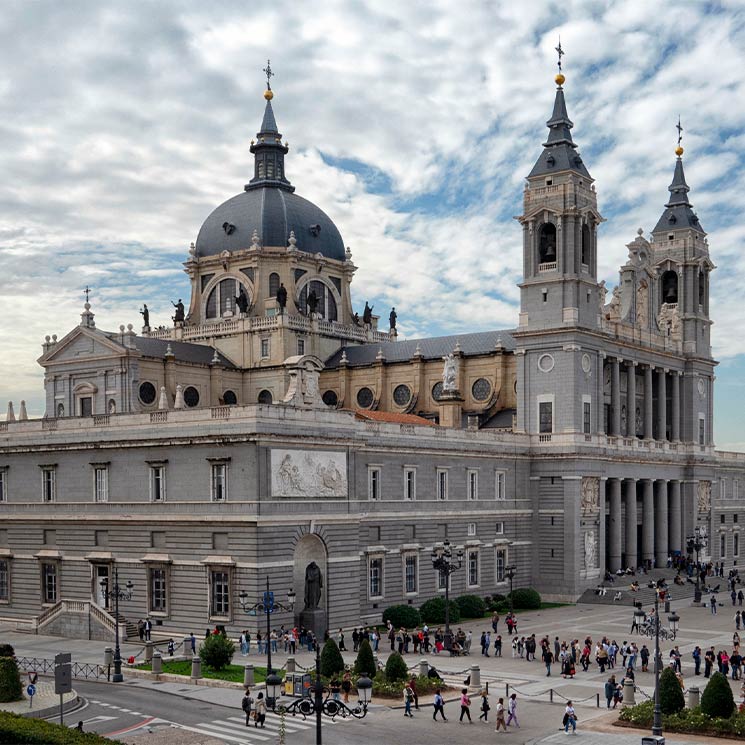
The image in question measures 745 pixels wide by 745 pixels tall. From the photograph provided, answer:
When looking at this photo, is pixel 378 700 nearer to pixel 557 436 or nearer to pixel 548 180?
pixel 557 436

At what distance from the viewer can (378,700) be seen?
44.5m

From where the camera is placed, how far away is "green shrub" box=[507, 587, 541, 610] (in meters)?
75.2

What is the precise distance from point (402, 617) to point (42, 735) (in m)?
35.5

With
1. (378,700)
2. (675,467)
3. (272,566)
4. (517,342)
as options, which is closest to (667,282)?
(675,467)

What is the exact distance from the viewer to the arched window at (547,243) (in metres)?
85.1

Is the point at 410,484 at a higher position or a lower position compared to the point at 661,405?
lower

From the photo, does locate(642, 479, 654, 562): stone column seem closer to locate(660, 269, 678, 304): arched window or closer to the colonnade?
the colonnade

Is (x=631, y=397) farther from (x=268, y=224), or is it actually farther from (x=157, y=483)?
(x=157, y=483)

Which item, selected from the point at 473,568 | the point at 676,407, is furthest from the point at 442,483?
the point at 676,407

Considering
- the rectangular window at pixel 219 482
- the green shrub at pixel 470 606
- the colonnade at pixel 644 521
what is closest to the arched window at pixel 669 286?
the colonnade at pixel 644 521

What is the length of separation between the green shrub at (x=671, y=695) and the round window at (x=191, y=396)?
5689 cm

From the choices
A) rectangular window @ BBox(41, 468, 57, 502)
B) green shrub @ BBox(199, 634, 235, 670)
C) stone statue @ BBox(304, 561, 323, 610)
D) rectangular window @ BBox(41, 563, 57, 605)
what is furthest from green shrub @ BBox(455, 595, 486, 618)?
rectangular window @ BBox(41, 468, 57, 502)

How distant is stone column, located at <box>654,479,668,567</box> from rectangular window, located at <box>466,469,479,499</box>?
2330 centimetres

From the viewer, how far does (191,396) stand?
92250 mm
